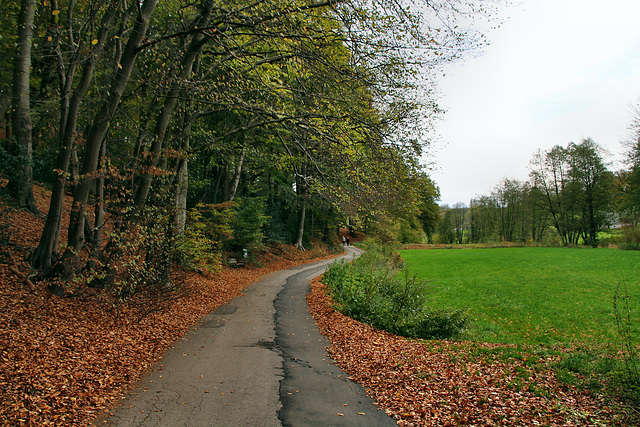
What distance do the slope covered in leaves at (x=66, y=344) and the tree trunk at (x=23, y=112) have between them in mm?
2082

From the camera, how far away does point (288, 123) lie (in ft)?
33.1

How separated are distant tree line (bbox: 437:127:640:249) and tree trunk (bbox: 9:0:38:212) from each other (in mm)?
40469

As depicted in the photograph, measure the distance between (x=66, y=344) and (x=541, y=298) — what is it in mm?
15743

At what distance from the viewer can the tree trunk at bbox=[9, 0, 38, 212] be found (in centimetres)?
926

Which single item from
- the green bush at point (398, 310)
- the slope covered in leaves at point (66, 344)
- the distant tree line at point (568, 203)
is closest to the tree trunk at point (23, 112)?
the slope covered in leaves at point (66, 344)

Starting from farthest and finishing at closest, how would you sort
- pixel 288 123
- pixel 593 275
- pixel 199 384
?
pixel 593 275 → pixel 288 123 → pixel 199 384

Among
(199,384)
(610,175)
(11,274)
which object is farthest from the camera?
(610,175)

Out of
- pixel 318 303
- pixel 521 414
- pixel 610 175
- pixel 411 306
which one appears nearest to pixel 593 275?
pixel 411 306

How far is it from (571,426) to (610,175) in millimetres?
48835

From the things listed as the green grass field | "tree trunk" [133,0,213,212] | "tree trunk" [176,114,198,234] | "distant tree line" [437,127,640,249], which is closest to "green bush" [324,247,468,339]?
the green grass field

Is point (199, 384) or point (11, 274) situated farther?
point (11, 274)

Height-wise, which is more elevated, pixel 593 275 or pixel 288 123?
pixel 288 123

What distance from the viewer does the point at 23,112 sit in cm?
997

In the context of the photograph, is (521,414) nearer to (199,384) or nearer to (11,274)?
(199,384)
